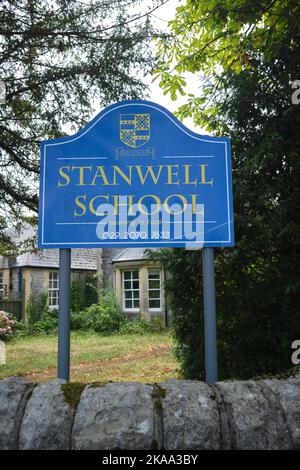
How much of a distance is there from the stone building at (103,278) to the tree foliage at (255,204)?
1096cm

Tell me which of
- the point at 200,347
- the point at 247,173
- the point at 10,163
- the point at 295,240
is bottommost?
the point at 200,347

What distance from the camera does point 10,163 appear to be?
6.58 meters

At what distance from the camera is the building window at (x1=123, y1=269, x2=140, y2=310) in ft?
57.6

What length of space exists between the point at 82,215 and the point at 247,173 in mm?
2372

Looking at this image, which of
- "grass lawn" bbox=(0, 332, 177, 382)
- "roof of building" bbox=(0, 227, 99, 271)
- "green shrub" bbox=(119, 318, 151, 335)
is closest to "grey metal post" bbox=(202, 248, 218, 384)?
"grass lawn" bbox=(0, 332, 177, 382)

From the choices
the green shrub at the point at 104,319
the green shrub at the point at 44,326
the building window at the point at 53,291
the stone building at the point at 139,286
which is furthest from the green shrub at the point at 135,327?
the building window at the point at 53,291

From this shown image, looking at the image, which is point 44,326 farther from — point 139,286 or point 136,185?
point 136,185

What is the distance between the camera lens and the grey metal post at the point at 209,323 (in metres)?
3.32

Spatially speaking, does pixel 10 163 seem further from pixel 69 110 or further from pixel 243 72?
pixel 243 72

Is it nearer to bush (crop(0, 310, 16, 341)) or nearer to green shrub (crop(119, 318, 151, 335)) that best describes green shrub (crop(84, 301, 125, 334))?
green shrub (crop(119, 318, 151, 335))

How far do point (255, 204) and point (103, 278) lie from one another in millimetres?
16677

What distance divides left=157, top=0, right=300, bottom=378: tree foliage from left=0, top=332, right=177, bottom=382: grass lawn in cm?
253

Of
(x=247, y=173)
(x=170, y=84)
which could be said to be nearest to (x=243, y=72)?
(x=170, y=84)

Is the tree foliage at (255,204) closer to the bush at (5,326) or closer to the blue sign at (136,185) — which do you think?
the blue sign at (136,185)
